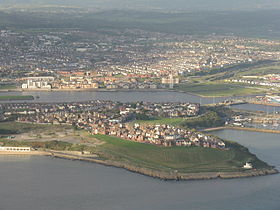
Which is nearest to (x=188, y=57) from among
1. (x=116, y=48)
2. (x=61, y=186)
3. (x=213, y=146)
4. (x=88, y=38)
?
(x=116, y=48)

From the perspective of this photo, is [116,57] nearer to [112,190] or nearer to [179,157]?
[179,157]

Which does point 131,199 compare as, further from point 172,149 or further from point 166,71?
point 166,71

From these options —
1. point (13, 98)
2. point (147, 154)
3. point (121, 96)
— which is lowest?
point (121, 96)

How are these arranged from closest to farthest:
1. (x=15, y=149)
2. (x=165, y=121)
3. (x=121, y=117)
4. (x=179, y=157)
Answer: (x=179, y=157) < (x=15, y=149) < (x=165, y=121) < (x=121, y=117)

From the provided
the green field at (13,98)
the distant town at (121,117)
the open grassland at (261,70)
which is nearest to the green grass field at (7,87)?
the green field at (13,98)

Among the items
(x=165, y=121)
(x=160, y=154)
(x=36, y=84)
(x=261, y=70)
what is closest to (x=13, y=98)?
(x=36, y=84)

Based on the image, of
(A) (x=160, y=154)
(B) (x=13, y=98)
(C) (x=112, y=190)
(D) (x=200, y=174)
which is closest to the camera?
(C) (x=112, y=190)
